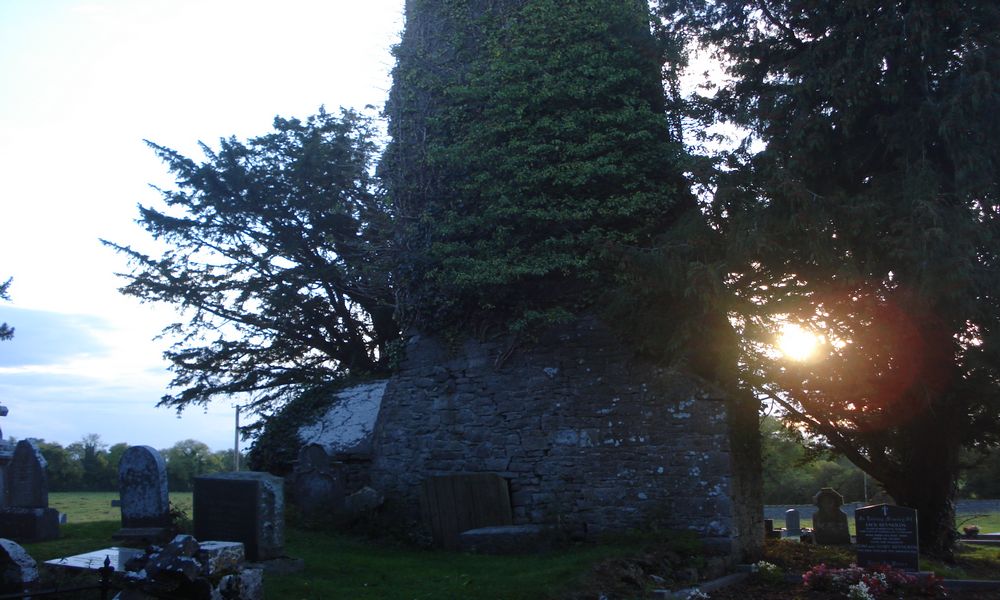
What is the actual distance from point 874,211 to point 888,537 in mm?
4197

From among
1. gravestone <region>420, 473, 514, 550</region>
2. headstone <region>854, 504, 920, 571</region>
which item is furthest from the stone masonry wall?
headstone <region>854, 504, 920, 571</region>

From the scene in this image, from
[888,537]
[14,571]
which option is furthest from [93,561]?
[888,537]

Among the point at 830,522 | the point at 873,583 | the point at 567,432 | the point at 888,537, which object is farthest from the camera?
the point at 830,522

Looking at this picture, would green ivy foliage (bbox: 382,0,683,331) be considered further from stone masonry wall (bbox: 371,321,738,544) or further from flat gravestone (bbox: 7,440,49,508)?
flat gravestone (bbox: 7,440,49,508)

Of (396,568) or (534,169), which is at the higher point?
(534,169)

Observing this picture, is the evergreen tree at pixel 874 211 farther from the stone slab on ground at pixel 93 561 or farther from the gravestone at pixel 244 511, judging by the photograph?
the stone slab on ground at pixel 93 561

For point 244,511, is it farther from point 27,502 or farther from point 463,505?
point 463,505

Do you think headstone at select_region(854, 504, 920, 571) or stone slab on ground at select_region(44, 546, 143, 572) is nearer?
stone slab on ground at select_region(44, 546, 143, 572)

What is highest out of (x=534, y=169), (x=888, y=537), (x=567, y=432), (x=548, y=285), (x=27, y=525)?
(x=534, y=169)

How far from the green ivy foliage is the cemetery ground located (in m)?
3.71

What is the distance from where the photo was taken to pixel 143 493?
9.95 m

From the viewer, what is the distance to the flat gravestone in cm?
1106

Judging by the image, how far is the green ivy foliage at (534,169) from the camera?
1271cm

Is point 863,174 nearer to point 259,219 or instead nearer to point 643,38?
point 643,38
